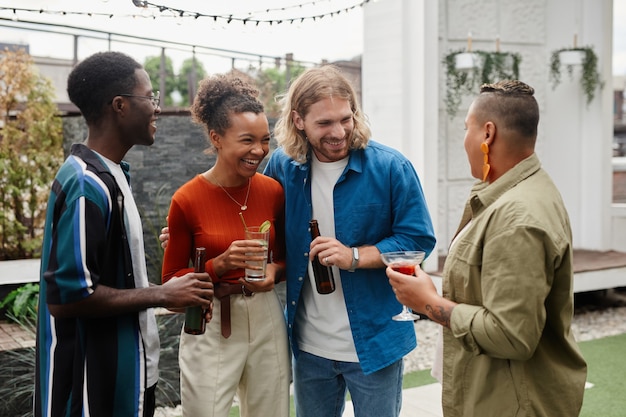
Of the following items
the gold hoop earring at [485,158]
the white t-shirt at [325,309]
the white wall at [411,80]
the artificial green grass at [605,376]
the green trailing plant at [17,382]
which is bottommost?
the artificial green grass at [605,376]

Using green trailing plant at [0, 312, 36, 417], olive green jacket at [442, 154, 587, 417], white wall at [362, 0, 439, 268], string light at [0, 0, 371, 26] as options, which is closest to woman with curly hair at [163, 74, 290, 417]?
olive green jacket at [442, 154, 587, 417]

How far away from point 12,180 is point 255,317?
5.22m

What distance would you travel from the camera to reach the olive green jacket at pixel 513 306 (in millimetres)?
1762

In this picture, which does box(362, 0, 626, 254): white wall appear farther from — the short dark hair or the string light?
the short dark hair

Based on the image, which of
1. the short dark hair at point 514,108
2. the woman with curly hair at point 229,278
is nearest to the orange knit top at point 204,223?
the woman with curly hair at point 229,278

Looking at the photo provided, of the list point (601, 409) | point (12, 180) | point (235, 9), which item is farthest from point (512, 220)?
point (12, 180)

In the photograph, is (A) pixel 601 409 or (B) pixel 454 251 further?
(A) pixel 601 409

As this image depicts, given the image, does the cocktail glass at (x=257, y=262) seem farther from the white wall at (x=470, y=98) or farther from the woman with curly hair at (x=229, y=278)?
the white wall at (x=470, y=98)

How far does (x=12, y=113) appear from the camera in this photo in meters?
7.22

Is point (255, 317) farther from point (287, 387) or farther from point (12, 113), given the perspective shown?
point (12, 113)

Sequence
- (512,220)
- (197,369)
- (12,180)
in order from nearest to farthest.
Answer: (512,220) → (197,369) → (12,180)

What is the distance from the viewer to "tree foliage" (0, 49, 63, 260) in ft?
22.4

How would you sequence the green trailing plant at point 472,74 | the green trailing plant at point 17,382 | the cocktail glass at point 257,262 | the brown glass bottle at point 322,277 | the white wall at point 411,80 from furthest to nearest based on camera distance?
1. the green trailing plant at point 472,74
2. the white wall at point 411,80
3. the green trailing plant at point 17,382
4. the brown glass bottle at point 322,277
5. the cocktail glass at point 257,262

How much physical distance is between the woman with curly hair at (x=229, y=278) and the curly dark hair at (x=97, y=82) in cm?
46
